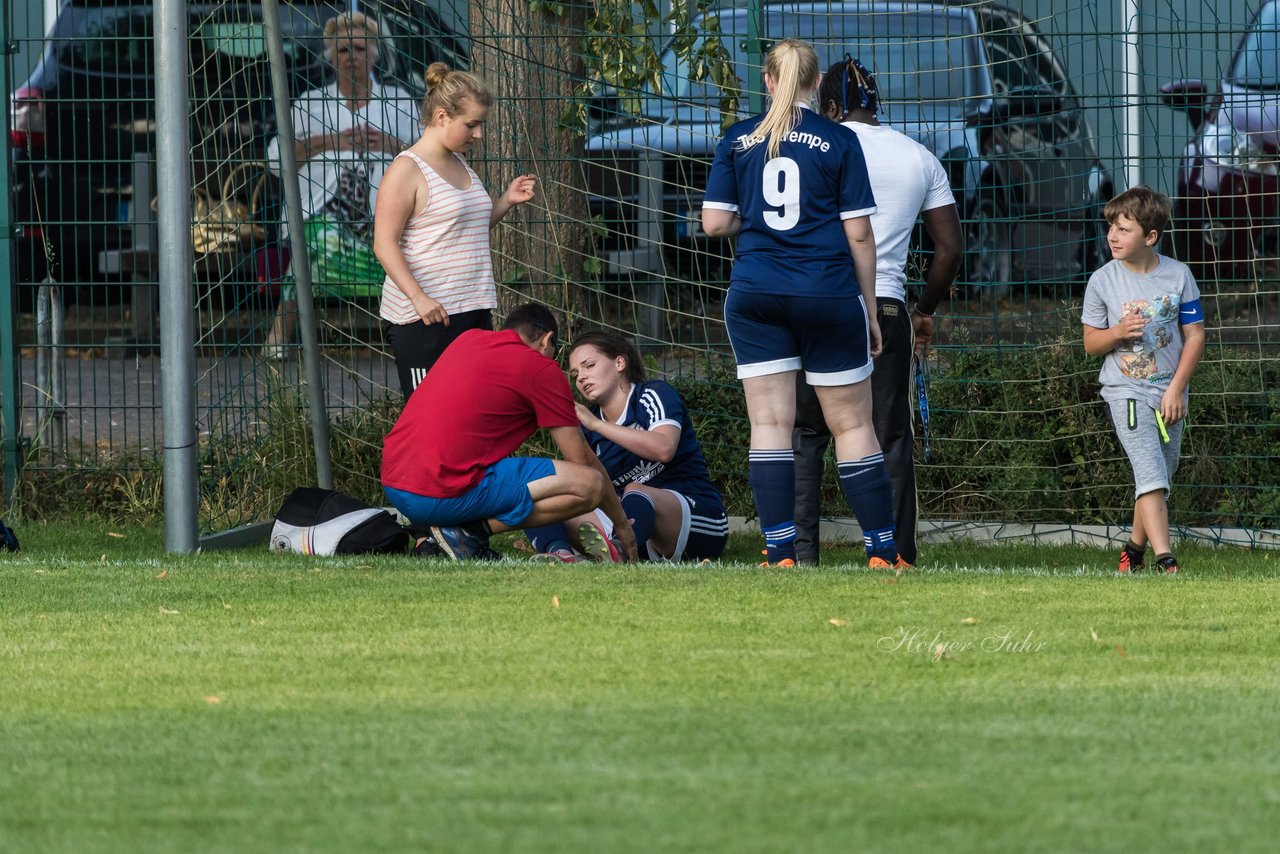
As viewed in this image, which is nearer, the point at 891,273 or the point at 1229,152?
the point at 891,273

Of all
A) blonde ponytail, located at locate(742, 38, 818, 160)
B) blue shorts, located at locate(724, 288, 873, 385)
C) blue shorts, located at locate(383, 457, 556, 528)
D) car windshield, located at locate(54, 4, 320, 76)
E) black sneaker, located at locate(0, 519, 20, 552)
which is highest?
car windshield, located at locate(54, 4, 320, 76)

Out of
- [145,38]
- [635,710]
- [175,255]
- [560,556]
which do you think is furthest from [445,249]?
[635,710]

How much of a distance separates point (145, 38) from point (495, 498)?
338cm

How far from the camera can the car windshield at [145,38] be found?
8422 mm

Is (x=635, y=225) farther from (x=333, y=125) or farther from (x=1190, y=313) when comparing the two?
(x=1190, y=313)

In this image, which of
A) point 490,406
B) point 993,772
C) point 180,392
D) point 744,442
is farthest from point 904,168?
point 993,772

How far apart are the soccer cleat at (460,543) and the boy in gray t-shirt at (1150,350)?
2335 mm

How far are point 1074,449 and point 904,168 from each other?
7.66 feet

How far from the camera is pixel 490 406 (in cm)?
648

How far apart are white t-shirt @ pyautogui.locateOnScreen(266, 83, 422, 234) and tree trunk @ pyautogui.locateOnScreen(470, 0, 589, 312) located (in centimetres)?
42

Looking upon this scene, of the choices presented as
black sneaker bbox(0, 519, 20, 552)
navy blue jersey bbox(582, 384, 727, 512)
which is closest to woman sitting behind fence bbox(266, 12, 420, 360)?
black sneaker bbox(0, 519, 20, 552)

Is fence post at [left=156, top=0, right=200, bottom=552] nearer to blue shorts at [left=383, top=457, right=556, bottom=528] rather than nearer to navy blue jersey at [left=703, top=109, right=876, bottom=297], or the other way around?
blue shorts at [left=383, top=457, right=556, bottom=528]

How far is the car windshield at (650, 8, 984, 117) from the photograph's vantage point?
27.6 ft

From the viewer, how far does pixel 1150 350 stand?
6.66 metres
